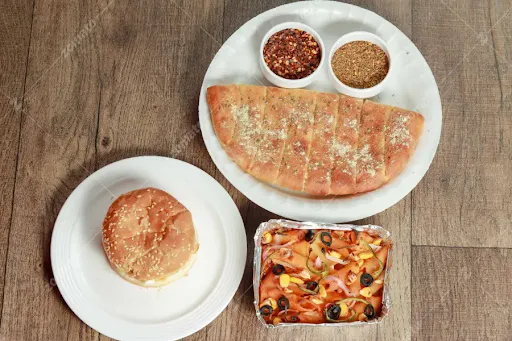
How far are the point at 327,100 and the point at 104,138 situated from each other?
1389 mm

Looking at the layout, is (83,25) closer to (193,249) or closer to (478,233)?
(193,249)

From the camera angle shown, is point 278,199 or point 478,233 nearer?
point 278,199

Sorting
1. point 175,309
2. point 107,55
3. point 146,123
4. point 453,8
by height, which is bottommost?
point 175,309

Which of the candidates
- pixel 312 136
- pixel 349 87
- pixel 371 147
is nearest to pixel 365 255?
pixel 371 147

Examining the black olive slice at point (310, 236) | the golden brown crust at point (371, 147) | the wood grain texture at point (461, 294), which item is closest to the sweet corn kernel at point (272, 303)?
the black olive slice at point (310, 236)

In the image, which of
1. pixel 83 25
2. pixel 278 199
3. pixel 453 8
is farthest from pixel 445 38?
pixel 83 25

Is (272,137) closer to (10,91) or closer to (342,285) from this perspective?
(342,285)

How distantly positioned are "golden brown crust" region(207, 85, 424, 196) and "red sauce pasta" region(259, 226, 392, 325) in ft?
1.06

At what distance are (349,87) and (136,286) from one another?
5.58ft

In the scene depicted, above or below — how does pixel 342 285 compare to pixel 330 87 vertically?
below

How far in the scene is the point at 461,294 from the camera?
3.44m

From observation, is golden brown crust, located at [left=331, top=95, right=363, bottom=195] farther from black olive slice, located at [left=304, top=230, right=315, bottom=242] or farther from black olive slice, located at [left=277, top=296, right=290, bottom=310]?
black olive slice, located at [left=277, top=296, right=290, bottom=310]

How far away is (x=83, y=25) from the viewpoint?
11.9 feet

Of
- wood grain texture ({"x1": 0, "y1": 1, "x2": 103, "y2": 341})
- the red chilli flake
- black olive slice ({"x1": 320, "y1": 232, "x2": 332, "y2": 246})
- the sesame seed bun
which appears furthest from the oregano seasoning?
wood grain texture ({"x1": 0, "y1": 1, "x2": 103, "y2": 341})
